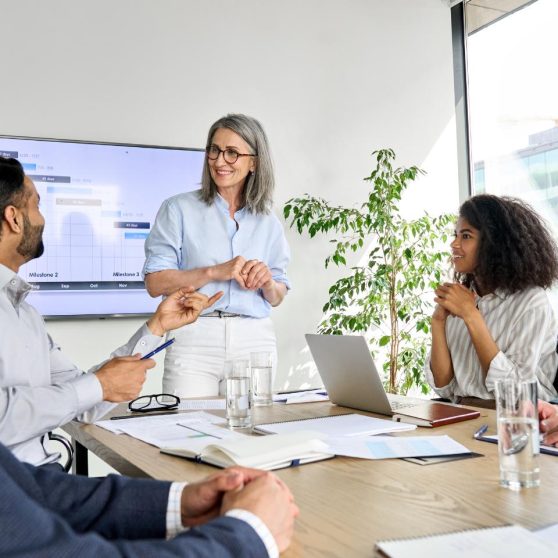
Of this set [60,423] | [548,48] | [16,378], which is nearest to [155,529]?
[60,423]

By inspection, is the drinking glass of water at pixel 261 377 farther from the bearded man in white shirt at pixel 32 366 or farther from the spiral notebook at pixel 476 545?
the spiral notebook at pixel 476 545

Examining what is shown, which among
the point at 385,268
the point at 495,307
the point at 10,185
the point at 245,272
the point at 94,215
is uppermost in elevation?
the point at 94,215

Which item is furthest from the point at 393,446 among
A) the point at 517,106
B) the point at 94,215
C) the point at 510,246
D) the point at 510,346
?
the point at 517,106

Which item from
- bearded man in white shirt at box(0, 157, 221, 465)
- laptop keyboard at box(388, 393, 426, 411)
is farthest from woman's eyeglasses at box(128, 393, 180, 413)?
laptop keyboard at box(388, 393, 426, 411)

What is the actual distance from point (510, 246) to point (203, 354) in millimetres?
1143

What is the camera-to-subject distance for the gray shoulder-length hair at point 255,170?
2766 millimetres

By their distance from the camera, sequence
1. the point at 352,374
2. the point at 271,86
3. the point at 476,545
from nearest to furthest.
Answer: the point at 476,545, the point at 352,374, the point at 271,86

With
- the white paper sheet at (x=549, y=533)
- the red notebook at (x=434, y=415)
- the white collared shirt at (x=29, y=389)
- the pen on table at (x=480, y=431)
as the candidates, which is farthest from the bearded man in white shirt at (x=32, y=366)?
the white paper sheet at (x=549, y=533)

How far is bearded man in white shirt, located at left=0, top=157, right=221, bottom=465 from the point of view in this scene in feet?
5.46

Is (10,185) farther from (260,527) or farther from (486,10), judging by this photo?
(486,10)

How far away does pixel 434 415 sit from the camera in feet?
5.97

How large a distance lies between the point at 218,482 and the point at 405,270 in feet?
11.3

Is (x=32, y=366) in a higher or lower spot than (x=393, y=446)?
higher

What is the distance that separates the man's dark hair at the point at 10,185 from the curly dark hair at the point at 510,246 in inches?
60.8
